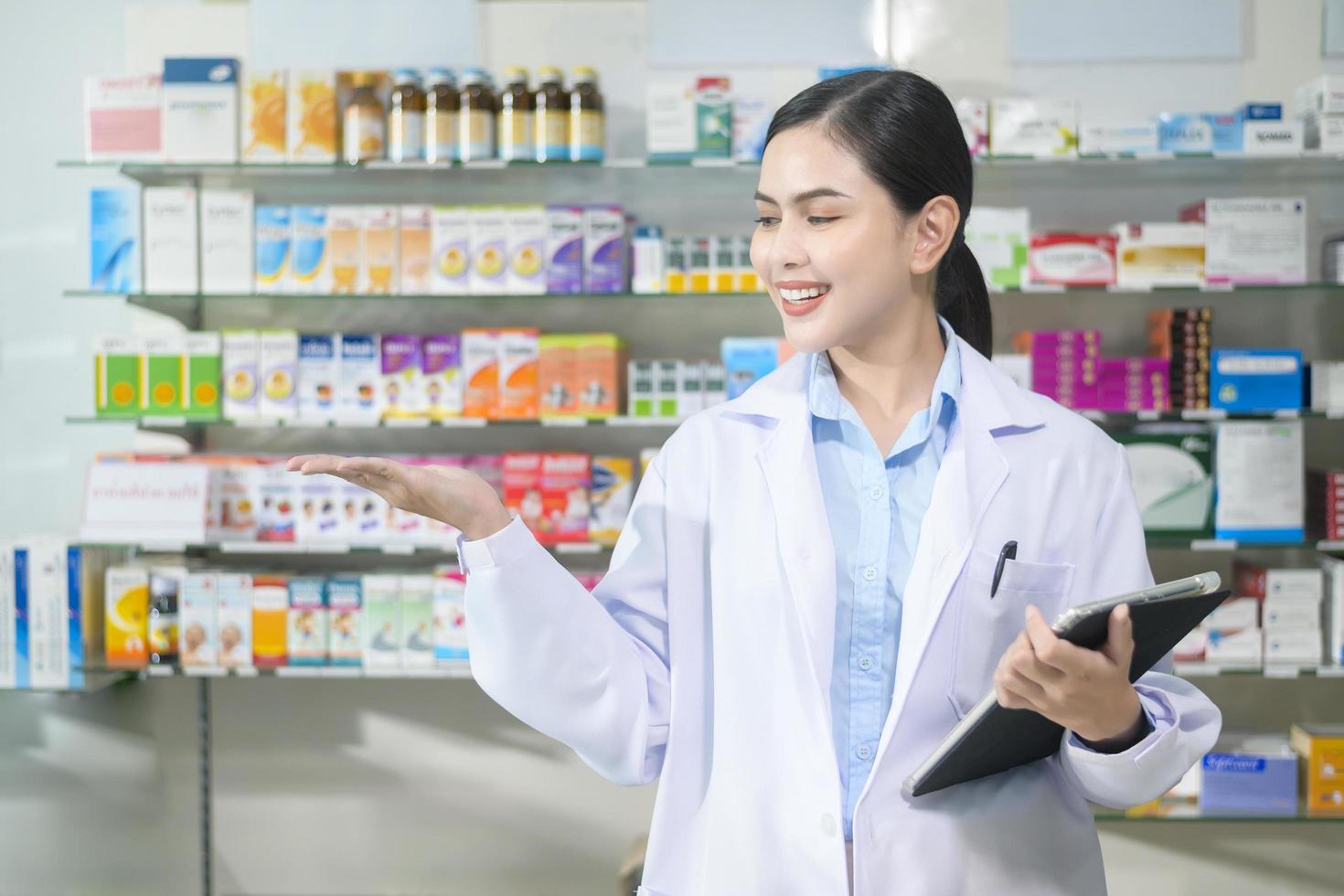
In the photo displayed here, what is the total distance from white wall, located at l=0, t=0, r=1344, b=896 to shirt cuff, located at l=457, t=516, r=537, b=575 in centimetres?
272

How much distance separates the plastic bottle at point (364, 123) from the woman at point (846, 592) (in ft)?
7.52

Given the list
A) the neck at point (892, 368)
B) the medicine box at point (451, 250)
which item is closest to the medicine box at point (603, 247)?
the medicine box at point (451, 250)

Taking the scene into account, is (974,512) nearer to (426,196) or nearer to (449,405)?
(449,405)

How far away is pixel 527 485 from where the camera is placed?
342 cm

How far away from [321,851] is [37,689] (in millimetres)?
1041

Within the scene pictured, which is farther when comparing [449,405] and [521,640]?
[449,405]

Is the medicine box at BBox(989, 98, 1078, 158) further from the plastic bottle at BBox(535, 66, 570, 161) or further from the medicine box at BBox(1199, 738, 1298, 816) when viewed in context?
the medicine box at BBox(1199, 738, 1298, 816)

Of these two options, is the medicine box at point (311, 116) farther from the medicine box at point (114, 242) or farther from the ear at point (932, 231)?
the ear at point (932, 231)

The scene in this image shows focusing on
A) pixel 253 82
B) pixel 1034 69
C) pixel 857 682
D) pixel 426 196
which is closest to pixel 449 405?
pixel 426 196

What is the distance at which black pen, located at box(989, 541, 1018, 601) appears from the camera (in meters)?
1.33

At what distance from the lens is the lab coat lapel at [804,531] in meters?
1.31

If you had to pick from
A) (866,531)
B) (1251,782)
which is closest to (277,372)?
(866,531)

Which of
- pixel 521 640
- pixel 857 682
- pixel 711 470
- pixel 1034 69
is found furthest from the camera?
pixel 1034 69

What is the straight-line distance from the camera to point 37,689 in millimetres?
3486
